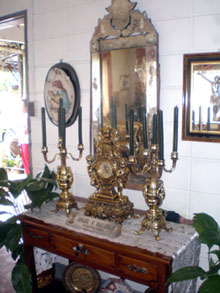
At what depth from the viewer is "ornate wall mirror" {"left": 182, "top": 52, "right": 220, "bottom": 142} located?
174cm

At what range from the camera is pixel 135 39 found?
196 cm

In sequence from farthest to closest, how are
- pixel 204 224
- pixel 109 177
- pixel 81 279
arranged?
1. pixel 81 279
2. pixel 109 177
3. pixel 204 224

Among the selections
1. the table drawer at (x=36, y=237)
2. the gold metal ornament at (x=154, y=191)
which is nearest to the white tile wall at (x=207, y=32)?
the gold metal ornament at (x=154, y=191)

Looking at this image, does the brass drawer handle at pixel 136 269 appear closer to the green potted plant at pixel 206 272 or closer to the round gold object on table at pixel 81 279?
the green potted plant at pixel 206 272

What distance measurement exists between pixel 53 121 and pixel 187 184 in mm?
1229

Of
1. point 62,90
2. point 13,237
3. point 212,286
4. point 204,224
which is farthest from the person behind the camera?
point 62,90

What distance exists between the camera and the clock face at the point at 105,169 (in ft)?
5.79

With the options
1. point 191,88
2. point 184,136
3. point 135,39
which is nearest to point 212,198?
point 184,136

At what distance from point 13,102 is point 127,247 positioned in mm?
3985

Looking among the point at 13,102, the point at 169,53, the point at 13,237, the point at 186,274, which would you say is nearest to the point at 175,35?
the point at 169,53

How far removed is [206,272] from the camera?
133cm

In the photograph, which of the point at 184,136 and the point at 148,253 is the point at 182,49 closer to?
A: the point at 184,136

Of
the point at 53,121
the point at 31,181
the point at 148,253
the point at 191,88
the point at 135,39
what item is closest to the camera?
the point at 148,253

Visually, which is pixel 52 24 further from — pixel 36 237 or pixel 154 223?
pixel 154 223
